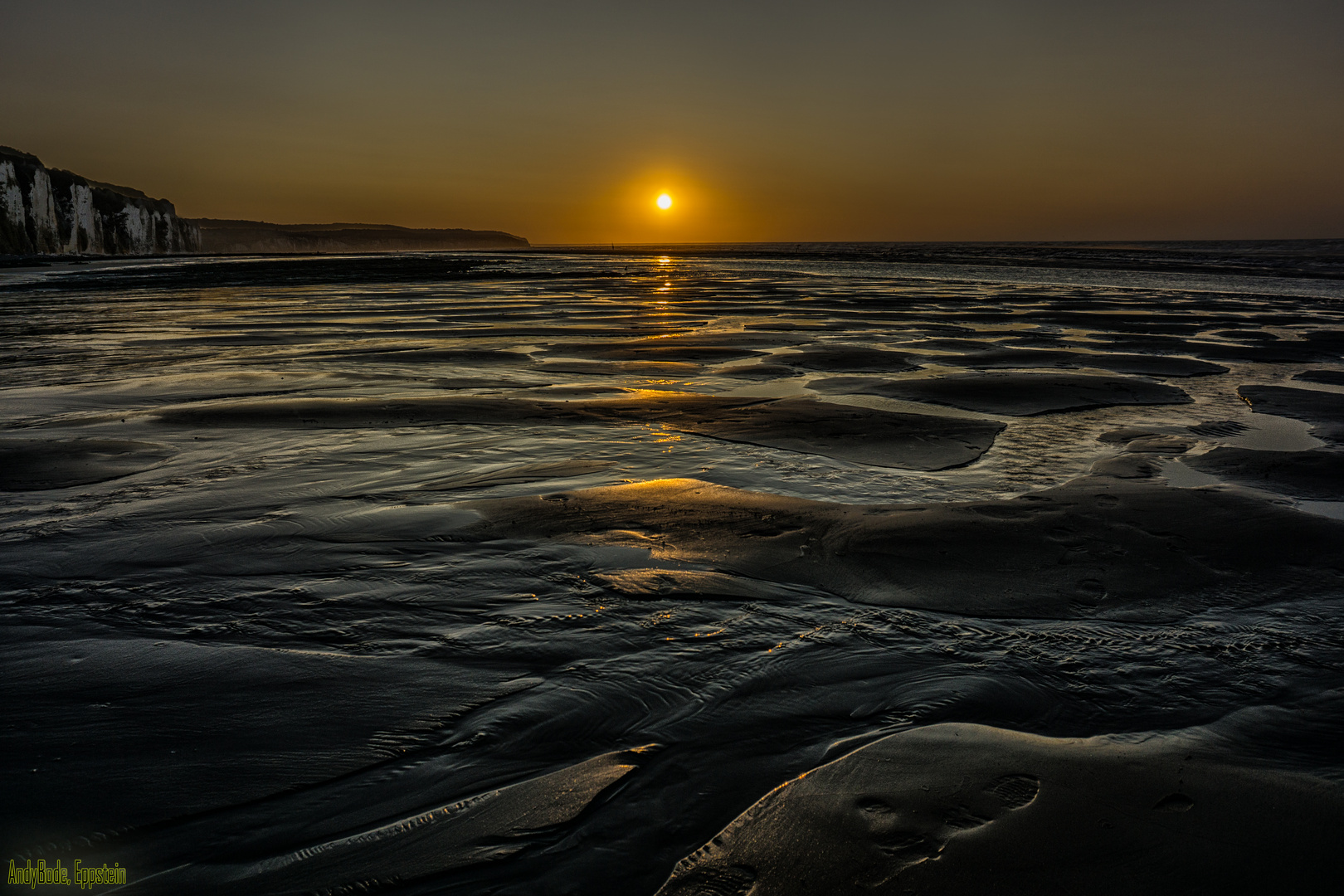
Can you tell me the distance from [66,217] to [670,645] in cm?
13144

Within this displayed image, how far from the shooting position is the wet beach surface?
2.23 meters

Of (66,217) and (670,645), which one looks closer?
(670,645)

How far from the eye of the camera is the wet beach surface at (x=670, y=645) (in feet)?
7.32

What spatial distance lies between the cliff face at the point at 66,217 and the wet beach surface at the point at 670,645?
10727 cm

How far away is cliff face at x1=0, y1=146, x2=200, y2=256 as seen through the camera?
87.8 m

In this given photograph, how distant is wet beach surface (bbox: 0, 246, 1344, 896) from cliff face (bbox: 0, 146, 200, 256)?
352 feet

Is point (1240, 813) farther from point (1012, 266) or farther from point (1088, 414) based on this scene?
point (1012, 266)

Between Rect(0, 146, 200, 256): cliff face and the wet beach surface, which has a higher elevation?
Rect(0, 146, 200, 256): cliff face

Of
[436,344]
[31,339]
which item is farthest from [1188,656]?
[31,339]

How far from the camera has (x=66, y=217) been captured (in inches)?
4050

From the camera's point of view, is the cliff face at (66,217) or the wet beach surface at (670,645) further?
the cliff face at (66,217)

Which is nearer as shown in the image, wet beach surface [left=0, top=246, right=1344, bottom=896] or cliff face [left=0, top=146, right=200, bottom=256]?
wet beach surface [left=0, top=246, right=1344, bottom=896]

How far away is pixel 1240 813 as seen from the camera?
237 cm

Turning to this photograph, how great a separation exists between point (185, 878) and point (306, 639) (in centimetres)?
136
